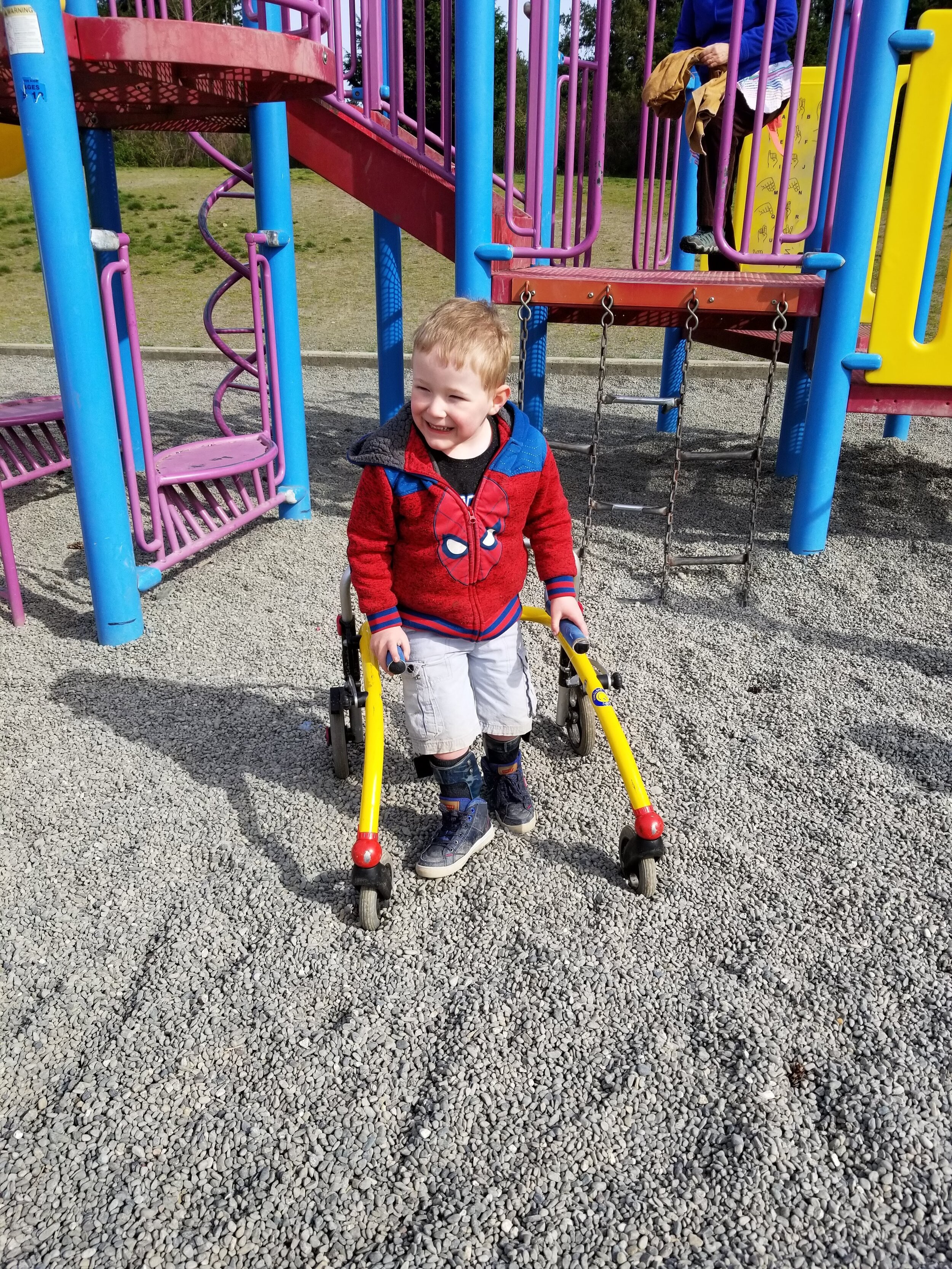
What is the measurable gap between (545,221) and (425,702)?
309 centimetres

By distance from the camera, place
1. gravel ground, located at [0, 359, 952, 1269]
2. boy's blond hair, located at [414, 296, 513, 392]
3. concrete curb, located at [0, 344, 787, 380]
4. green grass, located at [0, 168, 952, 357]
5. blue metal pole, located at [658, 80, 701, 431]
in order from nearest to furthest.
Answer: gravel ground, located at [0, 359, 952, 1269] < boy's blond hair, located at [414, 296, 513, 392] < blue metal pole, located at [658, 80, 701, 431] < concrete curb, located at [0, 344, 787, 380] < green grass, located at [0, 168, 952, 357]

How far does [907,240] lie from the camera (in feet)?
12.2

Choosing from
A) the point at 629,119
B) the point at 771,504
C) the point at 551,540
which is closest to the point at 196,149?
the point at 629,119

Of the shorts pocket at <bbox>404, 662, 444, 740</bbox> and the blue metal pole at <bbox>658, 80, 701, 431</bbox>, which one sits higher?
the blue metal pole at <bbox>658, 80, 701, 431</bbox>

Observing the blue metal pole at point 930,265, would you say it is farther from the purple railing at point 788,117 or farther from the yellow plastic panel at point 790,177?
the yellow plastic panel at point 790,177

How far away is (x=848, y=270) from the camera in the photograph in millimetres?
3682

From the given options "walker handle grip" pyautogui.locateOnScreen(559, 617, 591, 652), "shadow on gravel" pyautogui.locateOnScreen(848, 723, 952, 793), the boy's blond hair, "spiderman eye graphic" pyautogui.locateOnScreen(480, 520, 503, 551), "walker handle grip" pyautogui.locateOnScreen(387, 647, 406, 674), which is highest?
the boy's blond hair

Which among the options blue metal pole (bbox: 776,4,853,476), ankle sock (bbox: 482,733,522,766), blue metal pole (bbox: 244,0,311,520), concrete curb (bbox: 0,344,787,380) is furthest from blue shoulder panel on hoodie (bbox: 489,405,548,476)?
concrete curb (bbox: 0,344,787,380)

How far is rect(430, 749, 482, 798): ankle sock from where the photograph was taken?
2.24 metres

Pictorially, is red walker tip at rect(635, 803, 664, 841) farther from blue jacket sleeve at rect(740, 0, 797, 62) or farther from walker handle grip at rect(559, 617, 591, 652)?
blue jacket sleeve at rect(740, 0, 797, 62)

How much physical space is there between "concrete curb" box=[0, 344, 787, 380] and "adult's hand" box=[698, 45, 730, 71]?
3.74 m

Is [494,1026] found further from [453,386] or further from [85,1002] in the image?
[453,386]

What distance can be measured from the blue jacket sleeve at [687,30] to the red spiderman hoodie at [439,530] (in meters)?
2.94

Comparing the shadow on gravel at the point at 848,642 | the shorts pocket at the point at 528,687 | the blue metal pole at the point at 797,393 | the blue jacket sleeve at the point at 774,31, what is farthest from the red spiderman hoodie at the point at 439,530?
the blue metal pole at the point at 797,393
